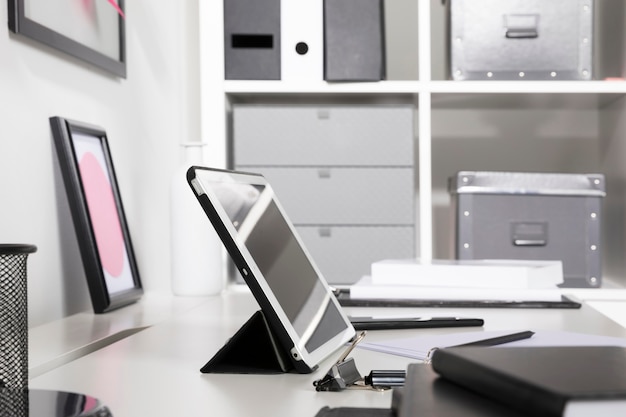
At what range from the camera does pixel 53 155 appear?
47.5 inches

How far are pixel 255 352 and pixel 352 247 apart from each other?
1061mm

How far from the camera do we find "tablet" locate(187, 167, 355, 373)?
68cm

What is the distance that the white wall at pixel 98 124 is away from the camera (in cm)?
110

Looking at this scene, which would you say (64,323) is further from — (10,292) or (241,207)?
(10,292)

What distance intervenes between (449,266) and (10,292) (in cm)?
79

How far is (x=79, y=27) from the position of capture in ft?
4.23

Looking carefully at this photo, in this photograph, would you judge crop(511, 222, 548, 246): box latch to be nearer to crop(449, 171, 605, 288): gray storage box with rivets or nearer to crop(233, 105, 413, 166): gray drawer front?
crop(449, 171, 605, 288): gray storage box with rivets

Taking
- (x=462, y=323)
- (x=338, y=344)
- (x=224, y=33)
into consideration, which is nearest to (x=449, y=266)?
(x=462, y=323)

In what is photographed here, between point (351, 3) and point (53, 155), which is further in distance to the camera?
point (351, 3)

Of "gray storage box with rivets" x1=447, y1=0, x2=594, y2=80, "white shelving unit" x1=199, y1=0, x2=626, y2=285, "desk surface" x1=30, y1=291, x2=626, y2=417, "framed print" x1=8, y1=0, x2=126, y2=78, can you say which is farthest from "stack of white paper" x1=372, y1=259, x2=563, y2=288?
"gray storage box with rivets" x1=447, y1=0, x2=594, y2=80

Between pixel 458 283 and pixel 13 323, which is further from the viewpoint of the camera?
pixel 458 283

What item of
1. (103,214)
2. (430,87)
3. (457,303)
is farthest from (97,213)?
(430,87)

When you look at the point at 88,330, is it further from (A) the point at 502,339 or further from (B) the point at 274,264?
(A) the point at 502,339

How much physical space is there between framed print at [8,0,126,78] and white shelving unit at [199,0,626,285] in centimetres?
30
